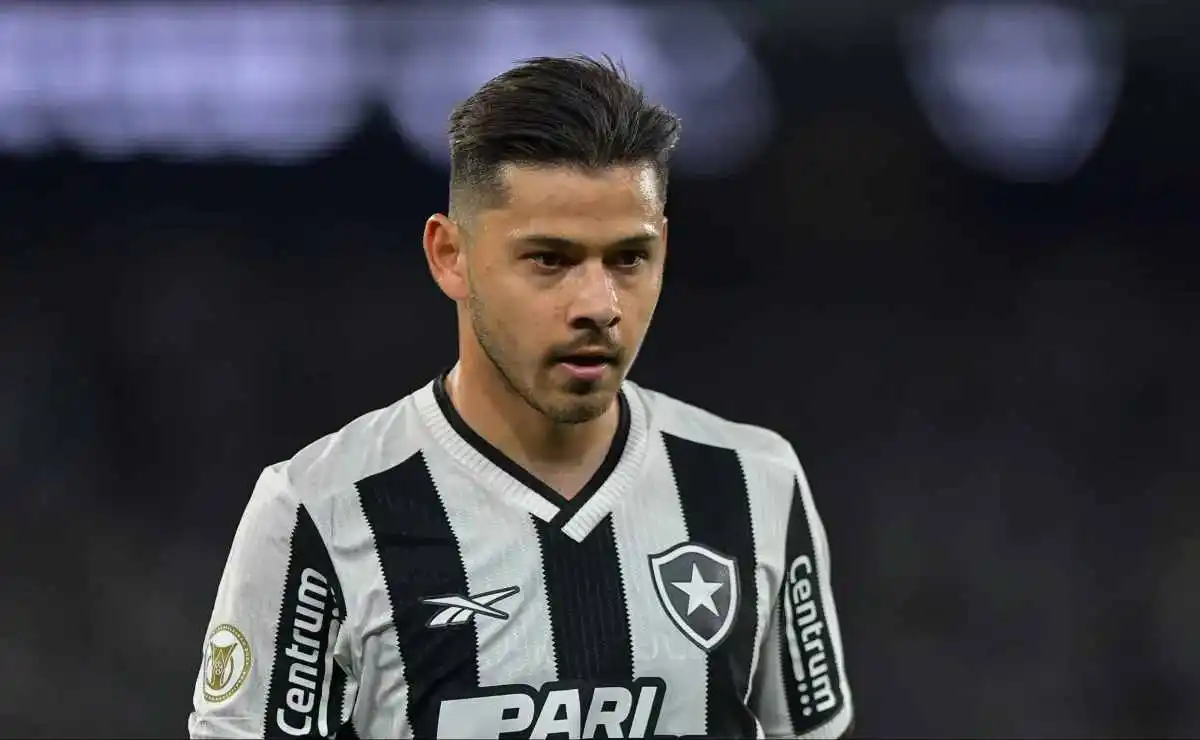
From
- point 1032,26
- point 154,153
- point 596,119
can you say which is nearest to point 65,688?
point 154,153

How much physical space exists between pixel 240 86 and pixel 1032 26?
1.59 meters

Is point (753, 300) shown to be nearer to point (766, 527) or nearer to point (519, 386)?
point (766, 527)

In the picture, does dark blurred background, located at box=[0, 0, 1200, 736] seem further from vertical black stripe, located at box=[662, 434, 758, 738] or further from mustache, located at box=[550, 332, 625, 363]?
mustache, located at box=[550, 332, 625, 363]

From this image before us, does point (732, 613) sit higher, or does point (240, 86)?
point (240, 86)

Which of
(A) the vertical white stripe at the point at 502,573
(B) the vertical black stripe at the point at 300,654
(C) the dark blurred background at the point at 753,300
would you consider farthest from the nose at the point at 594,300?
(C) the dark blurred background at the point at 753,300

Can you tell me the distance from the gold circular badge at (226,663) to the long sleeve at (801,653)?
55 centimetres

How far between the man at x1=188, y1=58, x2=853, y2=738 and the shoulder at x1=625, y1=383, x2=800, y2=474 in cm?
7

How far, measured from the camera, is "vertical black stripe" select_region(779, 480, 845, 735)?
152cm

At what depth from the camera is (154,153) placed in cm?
272

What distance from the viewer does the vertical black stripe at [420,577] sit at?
1347mm

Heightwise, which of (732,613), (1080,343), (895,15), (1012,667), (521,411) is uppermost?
(895,15)

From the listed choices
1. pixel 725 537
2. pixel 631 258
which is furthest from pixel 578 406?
pixel 725 537

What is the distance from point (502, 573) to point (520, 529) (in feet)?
0.16

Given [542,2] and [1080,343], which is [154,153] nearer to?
[542,2]
